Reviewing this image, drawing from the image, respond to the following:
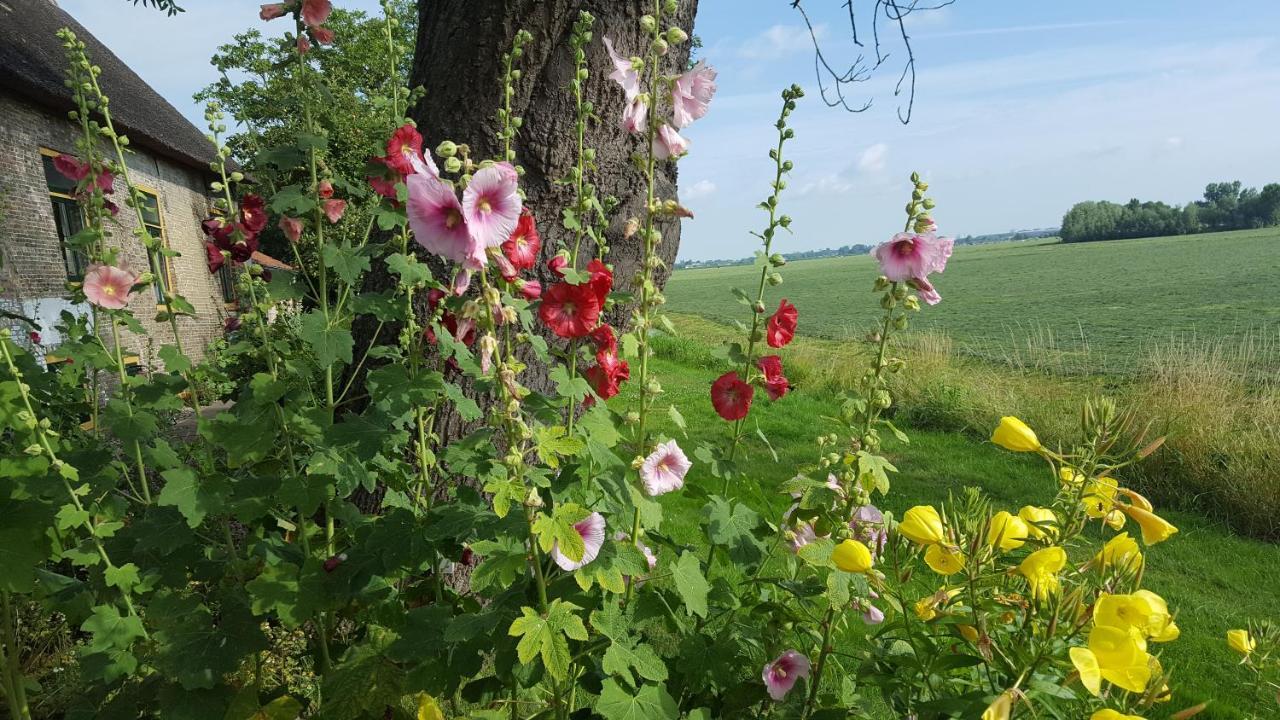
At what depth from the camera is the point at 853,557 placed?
114 centimetres

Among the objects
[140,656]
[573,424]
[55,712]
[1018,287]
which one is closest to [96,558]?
[140,656]

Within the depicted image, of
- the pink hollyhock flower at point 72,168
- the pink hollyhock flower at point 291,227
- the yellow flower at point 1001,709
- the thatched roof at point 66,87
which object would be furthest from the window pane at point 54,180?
the yellow flower at point 1001,709

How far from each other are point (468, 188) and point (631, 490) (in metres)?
0.67

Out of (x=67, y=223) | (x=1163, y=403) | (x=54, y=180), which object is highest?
(x=54, y=180)

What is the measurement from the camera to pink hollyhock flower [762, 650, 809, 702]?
4.90ft

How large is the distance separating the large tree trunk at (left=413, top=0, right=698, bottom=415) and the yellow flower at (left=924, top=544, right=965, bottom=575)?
154 cm

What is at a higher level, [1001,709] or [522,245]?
[522,245]

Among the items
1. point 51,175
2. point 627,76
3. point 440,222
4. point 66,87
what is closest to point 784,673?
point 440,222

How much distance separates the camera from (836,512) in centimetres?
158

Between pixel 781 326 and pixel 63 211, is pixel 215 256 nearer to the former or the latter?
pixel 781 326

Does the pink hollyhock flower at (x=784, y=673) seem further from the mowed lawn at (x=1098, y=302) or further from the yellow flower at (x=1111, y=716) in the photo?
the mowed lawn at (x=1098, y=302)

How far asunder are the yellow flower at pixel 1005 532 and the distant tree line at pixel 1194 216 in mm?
72185

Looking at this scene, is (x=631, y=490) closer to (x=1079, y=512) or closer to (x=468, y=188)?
(x=468, y=188)

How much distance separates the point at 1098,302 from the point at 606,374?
2466 cm
